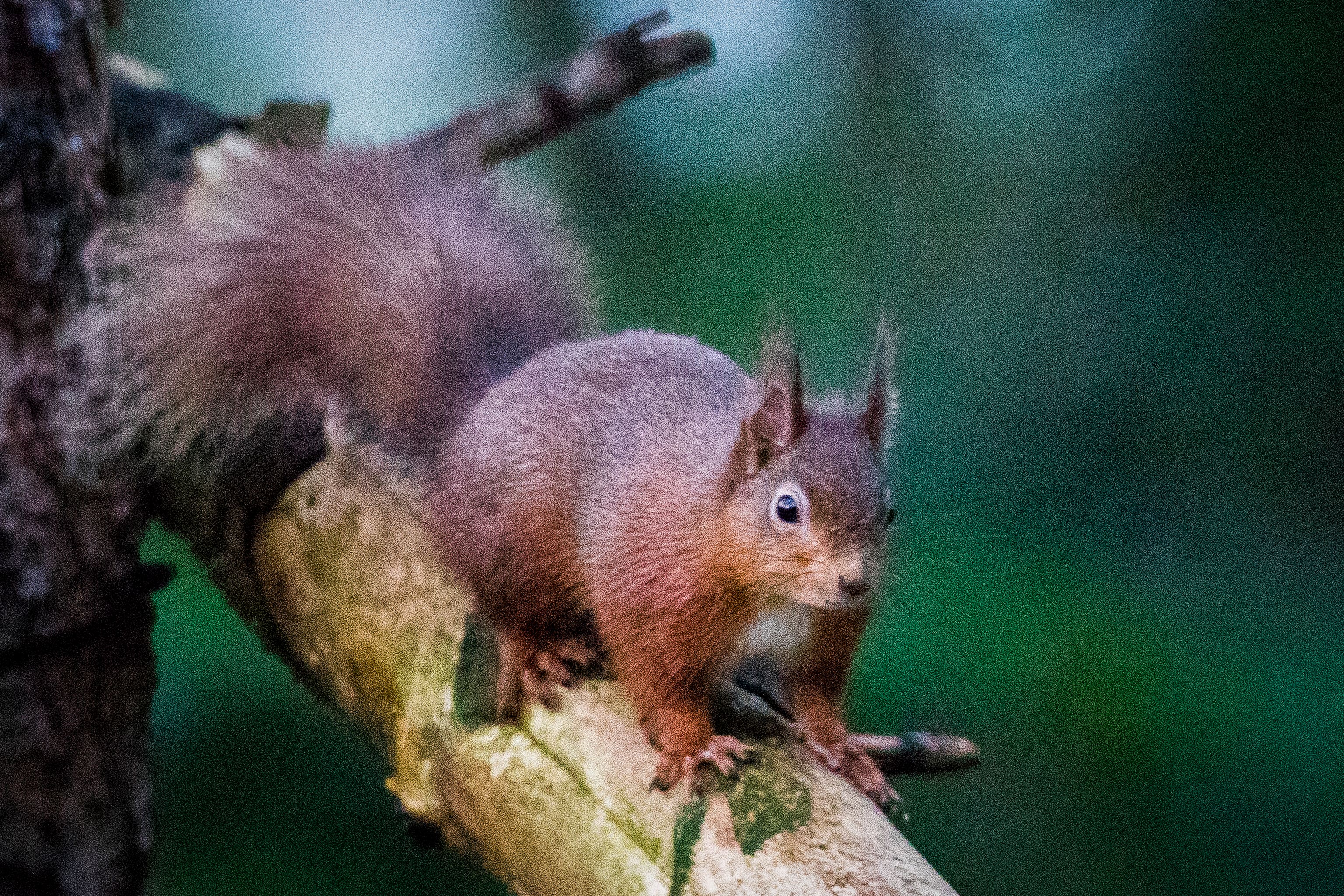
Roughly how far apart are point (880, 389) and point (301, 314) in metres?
0.77

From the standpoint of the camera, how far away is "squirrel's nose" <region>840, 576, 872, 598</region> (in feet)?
3.18

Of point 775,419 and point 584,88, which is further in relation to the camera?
point 584,88

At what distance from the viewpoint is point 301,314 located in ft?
4.58

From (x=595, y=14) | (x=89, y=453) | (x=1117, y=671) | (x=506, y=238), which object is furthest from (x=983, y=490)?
(x=89, y=453)

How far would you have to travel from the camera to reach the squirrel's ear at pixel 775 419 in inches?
40.6

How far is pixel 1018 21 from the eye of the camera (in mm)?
1419

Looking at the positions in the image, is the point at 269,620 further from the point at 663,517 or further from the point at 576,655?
the point at 663,517

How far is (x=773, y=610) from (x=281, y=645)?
2.49ft

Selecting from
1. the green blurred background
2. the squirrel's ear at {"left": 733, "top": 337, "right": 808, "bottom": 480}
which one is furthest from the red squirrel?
the green blurred background

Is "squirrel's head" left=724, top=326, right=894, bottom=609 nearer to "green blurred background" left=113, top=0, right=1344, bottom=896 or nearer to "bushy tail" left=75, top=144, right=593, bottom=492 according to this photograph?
"green blurred background" left=113, top=0, right=1344, bottom=896

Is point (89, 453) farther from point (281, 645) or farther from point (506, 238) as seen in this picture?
point (506, 238)

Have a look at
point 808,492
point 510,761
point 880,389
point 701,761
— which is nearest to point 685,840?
point 701,761

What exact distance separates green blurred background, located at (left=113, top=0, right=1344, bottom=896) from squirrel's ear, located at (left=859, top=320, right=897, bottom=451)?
7cm

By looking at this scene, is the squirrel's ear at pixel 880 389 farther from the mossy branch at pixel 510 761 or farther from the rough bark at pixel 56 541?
the rough bark at pixel 56 541
